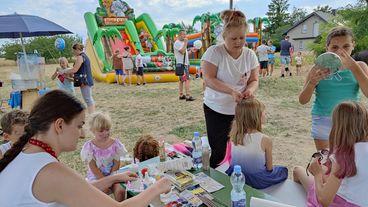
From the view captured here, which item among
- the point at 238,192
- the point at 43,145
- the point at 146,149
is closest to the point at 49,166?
the point at 43,145

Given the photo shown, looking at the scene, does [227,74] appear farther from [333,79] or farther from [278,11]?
[278,11]

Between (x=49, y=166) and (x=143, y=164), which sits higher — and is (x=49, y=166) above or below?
above

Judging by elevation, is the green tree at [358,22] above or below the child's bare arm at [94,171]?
above

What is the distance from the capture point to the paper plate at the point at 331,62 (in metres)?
2.04

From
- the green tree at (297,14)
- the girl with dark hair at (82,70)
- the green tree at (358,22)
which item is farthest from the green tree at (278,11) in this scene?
the girl with dark hair at (82,70)

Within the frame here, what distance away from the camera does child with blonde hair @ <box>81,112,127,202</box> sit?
8.08 feet

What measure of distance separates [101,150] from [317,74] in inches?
74.4

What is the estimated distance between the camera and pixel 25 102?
5996mm

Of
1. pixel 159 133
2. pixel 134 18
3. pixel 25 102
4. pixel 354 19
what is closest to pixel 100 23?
pixel 134 18

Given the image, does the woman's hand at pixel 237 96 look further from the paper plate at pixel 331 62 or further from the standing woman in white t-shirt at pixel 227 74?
the paper plate at pixel 331 62

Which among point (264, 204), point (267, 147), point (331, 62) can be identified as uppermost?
point (331, 62)

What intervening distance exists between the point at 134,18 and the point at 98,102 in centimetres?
729

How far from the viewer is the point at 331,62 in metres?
2.05

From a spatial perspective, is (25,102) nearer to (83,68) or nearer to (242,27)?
(83,68)
